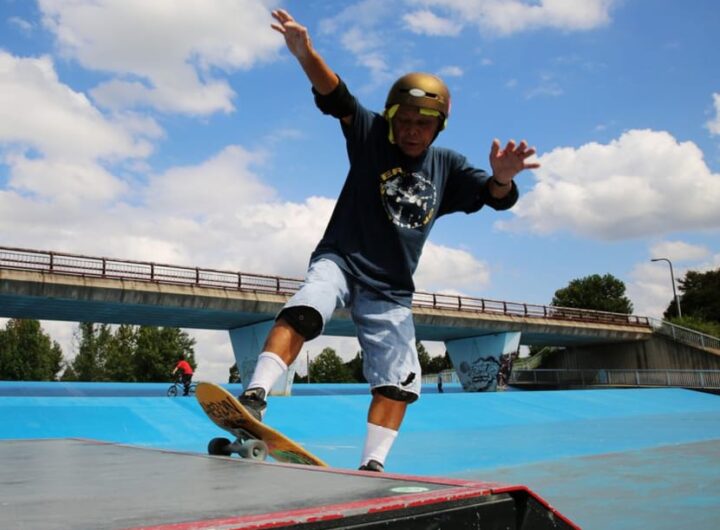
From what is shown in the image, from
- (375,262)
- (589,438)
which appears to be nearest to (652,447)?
(589,438)

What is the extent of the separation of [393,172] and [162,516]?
83.6 inches

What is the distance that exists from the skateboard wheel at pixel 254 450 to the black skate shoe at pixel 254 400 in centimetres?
15

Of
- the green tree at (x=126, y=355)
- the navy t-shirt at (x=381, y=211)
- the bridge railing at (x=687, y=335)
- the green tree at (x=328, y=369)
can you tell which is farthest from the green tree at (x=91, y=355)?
the navy t-shirt at (x=381, y=211)

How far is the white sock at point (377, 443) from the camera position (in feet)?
8.74

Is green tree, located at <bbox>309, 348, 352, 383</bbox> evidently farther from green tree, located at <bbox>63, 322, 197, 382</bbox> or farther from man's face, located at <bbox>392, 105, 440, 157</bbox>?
man's face, located at <bbox>392, 105, 440, 157</bbox>

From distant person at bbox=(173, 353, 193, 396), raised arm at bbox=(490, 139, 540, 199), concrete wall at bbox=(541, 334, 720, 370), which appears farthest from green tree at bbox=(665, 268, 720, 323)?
raised arm at bbox=(490, 139, 540, 199)

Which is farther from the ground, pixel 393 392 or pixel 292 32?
pixel 292 32

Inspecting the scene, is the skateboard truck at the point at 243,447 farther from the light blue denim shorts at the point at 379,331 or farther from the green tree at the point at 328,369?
the green tree at the point at 328,369

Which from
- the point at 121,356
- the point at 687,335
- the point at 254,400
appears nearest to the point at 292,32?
the point at 254,400

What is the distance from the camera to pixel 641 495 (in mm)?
4273

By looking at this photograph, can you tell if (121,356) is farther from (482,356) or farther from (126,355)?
(482,356)

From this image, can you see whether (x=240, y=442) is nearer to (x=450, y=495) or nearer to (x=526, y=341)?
(x=450, y=495)

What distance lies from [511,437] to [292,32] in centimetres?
981

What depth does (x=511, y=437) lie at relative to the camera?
1096cm
